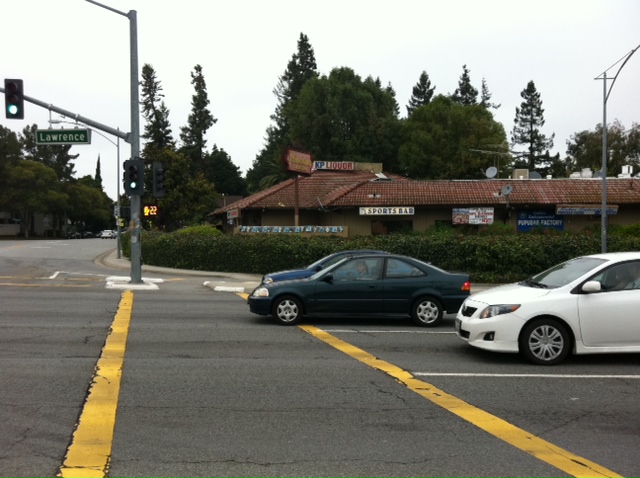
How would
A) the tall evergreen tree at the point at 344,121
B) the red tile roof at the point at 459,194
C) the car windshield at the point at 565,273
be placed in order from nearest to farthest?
the car windshield at the point at 565,273, the red tile roof at the point at 459,194, the tall evergreen tree at the point at 344,121

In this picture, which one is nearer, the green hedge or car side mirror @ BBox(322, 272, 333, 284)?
car side mirror @ BBox(322, 272, 333, 284)

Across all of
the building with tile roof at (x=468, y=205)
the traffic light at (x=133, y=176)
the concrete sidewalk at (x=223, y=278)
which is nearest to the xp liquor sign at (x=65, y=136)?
the traffic light at (x=133, y=176)

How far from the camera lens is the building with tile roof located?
35812mm

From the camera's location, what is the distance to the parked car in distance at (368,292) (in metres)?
13.0

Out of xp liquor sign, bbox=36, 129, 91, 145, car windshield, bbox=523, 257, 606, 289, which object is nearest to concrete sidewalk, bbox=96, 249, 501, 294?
xp liquor sign, bbox=36, 129, 91, 145

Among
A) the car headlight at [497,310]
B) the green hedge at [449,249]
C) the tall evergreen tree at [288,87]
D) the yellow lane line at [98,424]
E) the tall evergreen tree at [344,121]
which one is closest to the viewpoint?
the yellow lane line at [98,424]

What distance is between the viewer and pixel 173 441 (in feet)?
19.4

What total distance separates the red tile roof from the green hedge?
7.33m

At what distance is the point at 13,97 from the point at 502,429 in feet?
60.2

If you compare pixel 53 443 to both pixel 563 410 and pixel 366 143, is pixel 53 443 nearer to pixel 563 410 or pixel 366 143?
pixel 563 410

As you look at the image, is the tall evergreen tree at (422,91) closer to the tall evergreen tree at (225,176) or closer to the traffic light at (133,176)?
the tall evergreen tree at (225,176)

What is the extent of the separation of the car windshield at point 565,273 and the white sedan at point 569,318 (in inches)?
4.9

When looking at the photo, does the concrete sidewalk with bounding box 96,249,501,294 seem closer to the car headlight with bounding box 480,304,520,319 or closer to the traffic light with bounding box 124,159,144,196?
the traffic light with bounding box 124,159,144,196

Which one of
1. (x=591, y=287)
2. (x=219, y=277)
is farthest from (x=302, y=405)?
(x=219, y=277)
